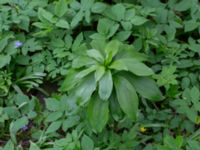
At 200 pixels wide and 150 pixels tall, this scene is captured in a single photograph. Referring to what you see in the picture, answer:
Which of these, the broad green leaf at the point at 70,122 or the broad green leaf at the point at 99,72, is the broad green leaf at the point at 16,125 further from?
the broad green leaf at the point at 99,72

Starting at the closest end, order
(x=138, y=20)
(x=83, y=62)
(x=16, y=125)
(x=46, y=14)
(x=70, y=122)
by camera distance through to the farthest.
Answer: (x=83, y=62) < (x=70, y=122) < (x=16, y=125) < (x=138, y=20) < (x=46, y=14)

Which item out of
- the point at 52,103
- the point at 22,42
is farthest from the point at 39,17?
the point at 52,103

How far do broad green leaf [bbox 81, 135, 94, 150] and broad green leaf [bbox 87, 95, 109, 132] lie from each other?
131 millimetres

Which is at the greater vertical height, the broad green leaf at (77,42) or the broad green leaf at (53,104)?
the broad green leaf at (77,42)

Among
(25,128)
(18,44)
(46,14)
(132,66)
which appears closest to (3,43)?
(18,44)

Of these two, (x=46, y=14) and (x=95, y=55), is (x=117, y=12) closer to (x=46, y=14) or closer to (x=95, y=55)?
(x=46, y=14)

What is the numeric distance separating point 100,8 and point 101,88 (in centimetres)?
88

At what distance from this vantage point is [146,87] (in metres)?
2.28

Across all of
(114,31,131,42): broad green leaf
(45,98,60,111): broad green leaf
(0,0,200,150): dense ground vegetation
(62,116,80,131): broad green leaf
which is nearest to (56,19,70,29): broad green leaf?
(0,0,200,150): dense ground vegetation

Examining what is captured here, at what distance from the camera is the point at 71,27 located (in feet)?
9.68

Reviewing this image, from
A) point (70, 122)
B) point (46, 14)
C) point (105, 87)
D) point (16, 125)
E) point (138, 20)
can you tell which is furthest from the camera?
point (46, 14)

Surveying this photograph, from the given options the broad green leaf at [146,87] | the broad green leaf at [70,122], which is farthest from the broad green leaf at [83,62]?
the broad green leaf at [70,122]

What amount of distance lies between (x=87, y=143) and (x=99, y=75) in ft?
1.30

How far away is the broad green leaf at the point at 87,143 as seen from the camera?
240 cm
